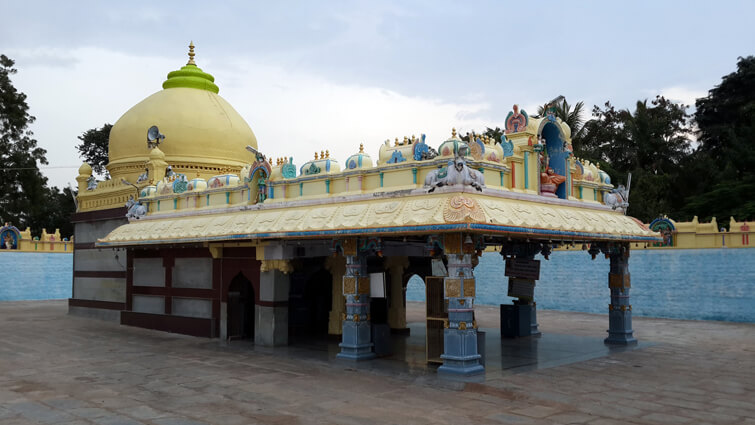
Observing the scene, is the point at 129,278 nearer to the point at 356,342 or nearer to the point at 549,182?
the point at 356,342

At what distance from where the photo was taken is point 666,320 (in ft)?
76.4

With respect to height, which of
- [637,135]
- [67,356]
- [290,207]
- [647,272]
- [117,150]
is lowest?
[67,356]

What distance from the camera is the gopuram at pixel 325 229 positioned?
42.2 ft

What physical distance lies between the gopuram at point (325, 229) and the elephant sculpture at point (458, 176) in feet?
0.14

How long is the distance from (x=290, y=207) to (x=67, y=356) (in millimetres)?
6721

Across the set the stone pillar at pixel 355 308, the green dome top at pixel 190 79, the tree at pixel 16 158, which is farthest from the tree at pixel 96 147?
the stone pillar at pixel 355 308

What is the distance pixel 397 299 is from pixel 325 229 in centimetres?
767

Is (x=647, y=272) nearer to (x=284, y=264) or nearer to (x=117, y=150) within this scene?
(x=284, y=264)

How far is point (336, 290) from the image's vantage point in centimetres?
1884

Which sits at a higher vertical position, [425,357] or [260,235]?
[260,235]

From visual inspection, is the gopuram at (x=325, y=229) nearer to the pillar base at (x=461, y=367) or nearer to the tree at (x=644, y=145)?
the pillar base at (x=461, y=367)

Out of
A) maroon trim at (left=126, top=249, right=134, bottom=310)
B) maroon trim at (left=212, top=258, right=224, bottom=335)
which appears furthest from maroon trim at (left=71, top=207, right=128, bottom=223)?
maroon trim at (left=212, top=258, right=224, bottom=335)

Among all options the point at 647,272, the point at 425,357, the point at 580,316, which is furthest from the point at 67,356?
the point at 647,272

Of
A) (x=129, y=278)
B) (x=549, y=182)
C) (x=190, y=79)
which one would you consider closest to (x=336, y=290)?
(x=549, y=182)
